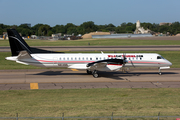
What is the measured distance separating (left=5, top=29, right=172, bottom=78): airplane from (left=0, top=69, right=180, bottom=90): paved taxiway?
150 cm

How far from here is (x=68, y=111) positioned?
14.4 m

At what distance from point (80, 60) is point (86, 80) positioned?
11.1ft

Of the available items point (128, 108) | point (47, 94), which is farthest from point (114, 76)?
point (128, 108)

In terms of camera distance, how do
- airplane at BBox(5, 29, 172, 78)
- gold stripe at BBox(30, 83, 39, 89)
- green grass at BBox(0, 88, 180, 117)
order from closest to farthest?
1. green grass at BBox(0, 88, 180, 117)
2. gold stripe at BBox(30, 83, 39, 89)
3. airplane at BBox(5, 29, 172, 78)

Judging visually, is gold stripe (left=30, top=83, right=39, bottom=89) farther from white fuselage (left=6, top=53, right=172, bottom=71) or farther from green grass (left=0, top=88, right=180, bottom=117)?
white fuselage (left=6, top=53, right=172, bottom=71)

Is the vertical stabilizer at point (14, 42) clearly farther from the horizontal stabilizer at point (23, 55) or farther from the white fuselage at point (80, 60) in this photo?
the horizontal stabilizer at point (23, 55)

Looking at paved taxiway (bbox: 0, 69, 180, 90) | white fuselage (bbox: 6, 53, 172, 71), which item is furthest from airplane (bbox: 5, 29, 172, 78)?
paved taxiway (bbox: 0, 69, 180, 90)

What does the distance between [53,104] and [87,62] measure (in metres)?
12.6

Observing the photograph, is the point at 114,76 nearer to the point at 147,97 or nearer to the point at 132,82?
the point at 132,82

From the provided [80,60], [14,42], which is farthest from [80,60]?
[14,42]

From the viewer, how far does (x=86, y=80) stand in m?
26.0

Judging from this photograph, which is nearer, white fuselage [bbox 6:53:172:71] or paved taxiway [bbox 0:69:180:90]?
paved taxiway [bbox 0:69:180:90]

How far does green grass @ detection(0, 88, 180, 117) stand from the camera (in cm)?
1424

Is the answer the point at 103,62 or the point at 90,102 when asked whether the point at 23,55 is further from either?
the point at 90,102
